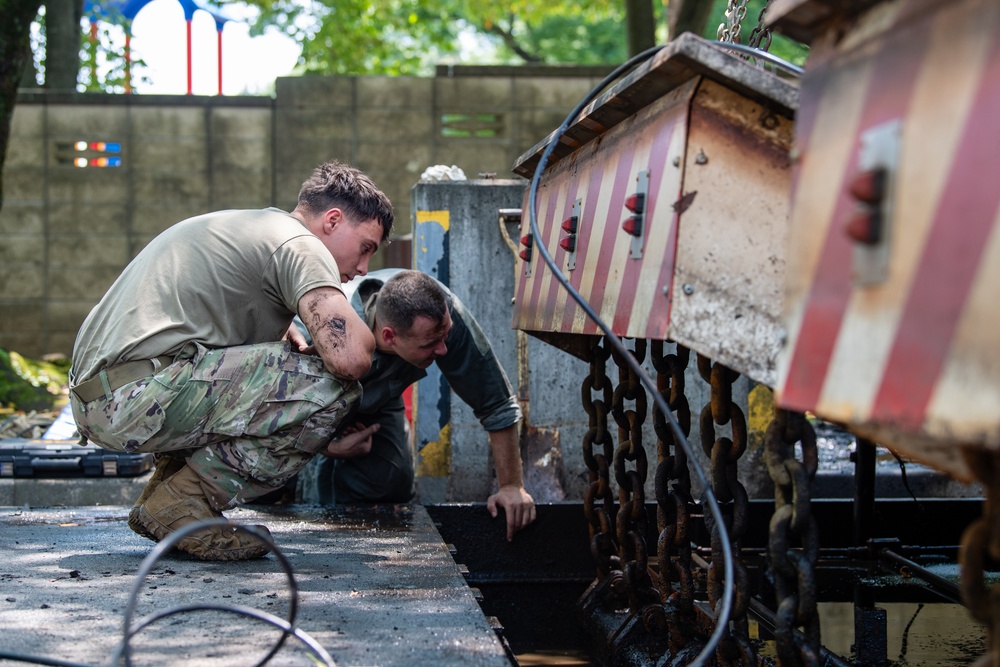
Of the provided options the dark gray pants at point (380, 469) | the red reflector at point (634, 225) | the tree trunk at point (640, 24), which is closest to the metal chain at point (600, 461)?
the red reflector at point (634, 225)

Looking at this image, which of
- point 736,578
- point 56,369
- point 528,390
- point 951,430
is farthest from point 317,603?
point 56,369

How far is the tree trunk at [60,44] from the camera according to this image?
41.3 feet

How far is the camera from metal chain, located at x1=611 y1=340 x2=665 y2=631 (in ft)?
10.6

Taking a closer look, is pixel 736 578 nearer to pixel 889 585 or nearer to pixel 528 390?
pixel 889 585

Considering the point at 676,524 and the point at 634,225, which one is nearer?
the point at 634,225

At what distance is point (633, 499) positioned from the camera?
10.6ft

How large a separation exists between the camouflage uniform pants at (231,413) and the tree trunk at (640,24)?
7.91 meters

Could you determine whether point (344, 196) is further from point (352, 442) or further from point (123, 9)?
point (123, 9)

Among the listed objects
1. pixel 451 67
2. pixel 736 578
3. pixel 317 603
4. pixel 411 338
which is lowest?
pixel 317 603

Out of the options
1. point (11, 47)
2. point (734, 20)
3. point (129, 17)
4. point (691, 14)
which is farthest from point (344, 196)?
point (129, 17)

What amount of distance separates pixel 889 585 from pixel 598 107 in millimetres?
2049

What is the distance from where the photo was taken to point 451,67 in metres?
9.99

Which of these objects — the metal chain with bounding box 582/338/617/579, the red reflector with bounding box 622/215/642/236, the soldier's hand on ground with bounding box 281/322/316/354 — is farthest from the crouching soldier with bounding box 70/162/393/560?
the red reflector with bounding box 622/215/642/236

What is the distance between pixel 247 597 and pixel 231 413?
0.66 m
